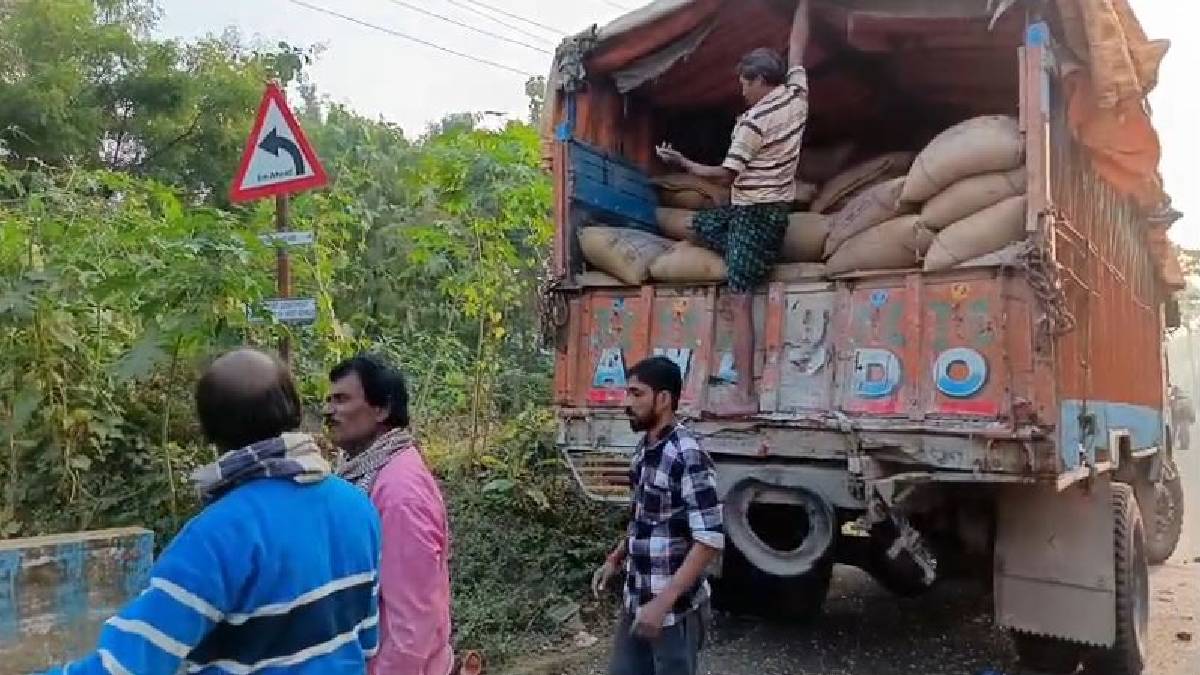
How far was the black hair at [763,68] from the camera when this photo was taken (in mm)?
4477

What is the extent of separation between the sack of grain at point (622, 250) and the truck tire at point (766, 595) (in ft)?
5.02

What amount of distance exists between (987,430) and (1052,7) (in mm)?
1686

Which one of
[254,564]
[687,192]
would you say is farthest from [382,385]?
[687,192]

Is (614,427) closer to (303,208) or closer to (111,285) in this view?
(111,285)

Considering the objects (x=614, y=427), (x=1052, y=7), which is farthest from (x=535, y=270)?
(x=1052, y=7)

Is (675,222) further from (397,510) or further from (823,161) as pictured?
(397,510)

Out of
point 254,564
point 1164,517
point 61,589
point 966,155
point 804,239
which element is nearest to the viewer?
point 254,564

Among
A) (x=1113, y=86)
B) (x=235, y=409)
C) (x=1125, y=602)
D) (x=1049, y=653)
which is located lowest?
(x=1049, y=653)

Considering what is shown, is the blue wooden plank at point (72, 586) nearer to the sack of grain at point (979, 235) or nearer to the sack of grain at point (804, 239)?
the sack of grain at point (804, 239)

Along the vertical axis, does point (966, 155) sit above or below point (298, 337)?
above

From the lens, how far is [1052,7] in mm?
4172

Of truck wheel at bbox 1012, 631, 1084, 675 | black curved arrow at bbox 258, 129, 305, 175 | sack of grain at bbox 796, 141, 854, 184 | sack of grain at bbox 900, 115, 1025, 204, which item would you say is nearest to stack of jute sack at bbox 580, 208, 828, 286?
sack of grain at bbox 900, 115, 1025, 204

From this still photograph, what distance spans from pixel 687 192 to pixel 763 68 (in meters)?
1.13

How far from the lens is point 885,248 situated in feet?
14.4
